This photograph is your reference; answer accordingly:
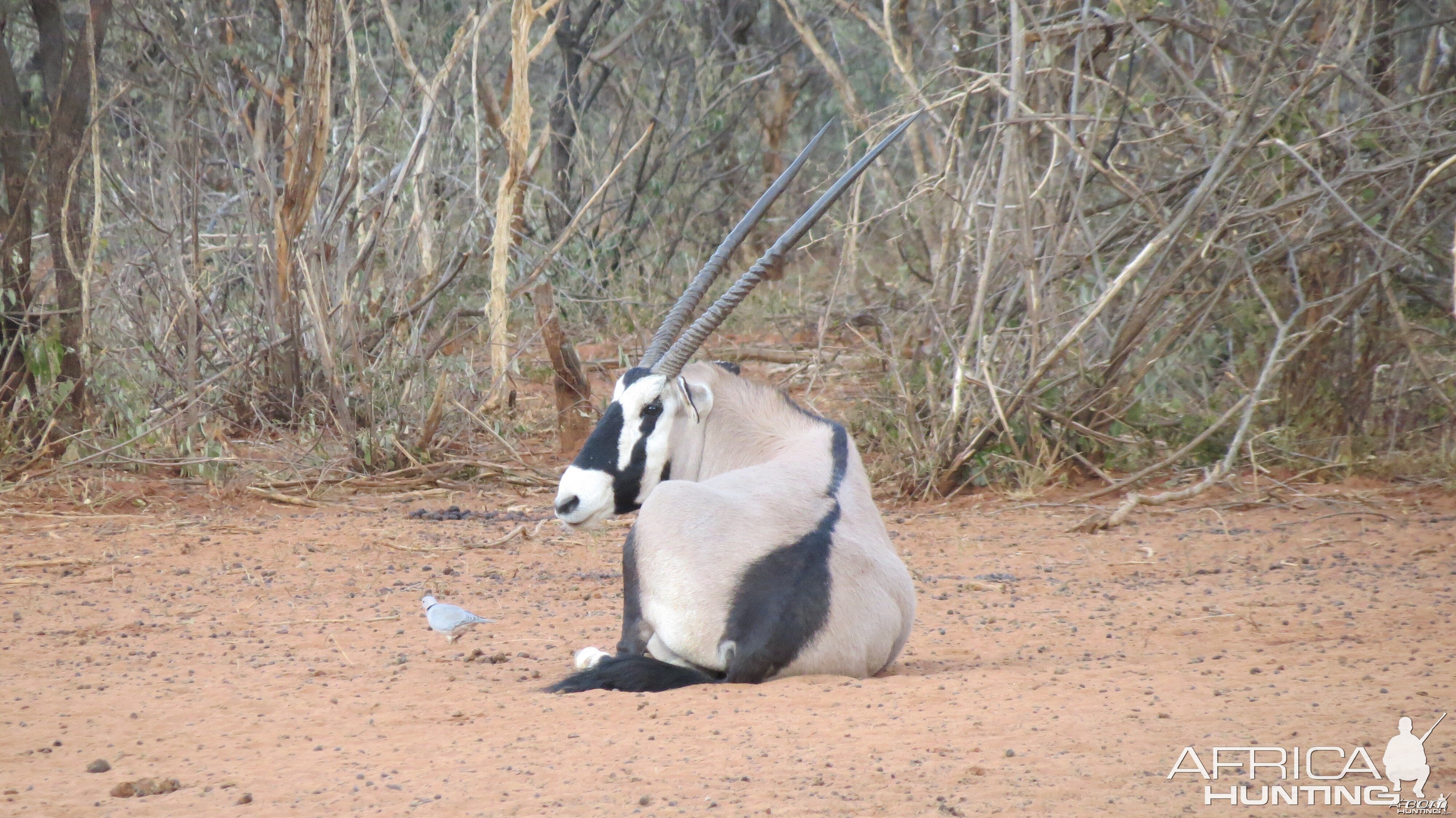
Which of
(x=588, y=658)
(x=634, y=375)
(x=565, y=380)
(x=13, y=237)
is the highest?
(x=13, y=237)

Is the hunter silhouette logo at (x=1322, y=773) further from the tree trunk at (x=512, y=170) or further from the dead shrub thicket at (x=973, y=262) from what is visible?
the tree trunk at (x=512, y=170)

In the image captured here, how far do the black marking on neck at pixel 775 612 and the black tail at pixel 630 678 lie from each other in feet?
0.44

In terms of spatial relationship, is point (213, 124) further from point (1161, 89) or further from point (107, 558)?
point (1161, 89)

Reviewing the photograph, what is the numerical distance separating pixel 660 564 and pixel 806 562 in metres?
0.39

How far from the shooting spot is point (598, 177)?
1031 cm

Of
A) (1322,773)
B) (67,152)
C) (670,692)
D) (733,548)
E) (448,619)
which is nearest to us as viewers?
(1322,773)

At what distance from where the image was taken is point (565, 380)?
7.52 m

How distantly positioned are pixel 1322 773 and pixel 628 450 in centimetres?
223

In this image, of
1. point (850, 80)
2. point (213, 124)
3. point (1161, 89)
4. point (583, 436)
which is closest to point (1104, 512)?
point (1161, 89)

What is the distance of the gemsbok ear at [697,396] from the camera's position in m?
4.21

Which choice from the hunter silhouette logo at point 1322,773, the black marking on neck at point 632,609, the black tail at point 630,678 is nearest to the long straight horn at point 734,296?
the black marking on neck at point 632,609

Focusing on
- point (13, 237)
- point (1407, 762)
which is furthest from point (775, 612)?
point (13, 237)

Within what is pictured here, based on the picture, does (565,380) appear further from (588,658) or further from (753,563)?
(753,563)

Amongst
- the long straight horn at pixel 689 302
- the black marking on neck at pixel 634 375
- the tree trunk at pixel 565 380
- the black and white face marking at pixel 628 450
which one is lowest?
the tree trunk at pixel 565 380
